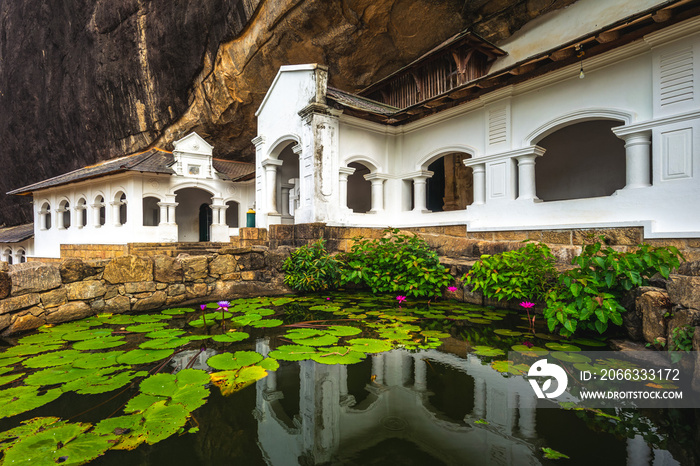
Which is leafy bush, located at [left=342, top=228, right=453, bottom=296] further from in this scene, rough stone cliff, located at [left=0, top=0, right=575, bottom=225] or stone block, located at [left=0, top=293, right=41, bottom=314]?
rough stone cliff, located at [left=0, top=0, right=575, bottom=225]

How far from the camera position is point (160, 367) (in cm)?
268

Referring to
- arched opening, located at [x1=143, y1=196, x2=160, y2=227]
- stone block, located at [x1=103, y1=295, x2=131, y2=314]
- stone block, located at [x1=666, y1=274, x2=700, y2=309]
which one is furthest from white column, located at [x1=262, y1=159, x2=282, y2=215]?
stone block, located at [x1=666, y1=274, x2=700, y2=309]

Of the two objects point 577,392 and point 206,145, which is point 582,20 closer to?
point 577,392

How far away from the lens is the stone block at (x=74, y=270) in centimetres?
427

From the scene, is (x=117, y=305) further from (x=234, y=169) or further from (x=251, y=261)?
(x=234, y=169)

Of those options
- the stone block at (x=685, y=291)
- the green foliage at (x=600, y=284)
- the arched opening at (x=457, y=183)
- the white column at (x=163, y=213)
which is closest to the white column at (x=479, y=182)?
the arched opening at (x=457, y=183)

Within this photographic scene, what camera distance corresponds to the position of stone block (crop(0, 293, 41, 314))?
12.0ft

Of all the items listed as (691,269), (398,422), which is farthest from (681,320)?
(398,422)

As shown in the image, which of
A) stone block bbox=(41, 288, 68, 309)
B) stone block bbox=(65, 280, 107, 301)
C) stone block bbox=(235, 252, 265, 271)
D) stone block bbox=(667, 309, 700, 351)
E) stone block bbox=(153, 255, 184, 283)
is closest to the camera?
stone block bbox=(667, 309, 700, 351)

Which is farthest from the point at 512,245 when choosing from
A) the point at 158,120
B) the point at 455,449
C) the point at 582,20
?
the point at 158,120

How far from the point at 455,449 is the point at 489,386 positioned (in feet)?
2.71

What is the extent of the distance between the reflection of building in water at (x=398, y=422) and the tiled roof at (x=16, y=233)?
2389 centimetres

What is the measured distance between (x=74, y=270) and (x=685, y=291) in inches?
249

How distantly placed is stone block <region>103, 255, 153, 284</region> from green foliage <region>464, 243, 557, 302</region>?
15.4 feet
